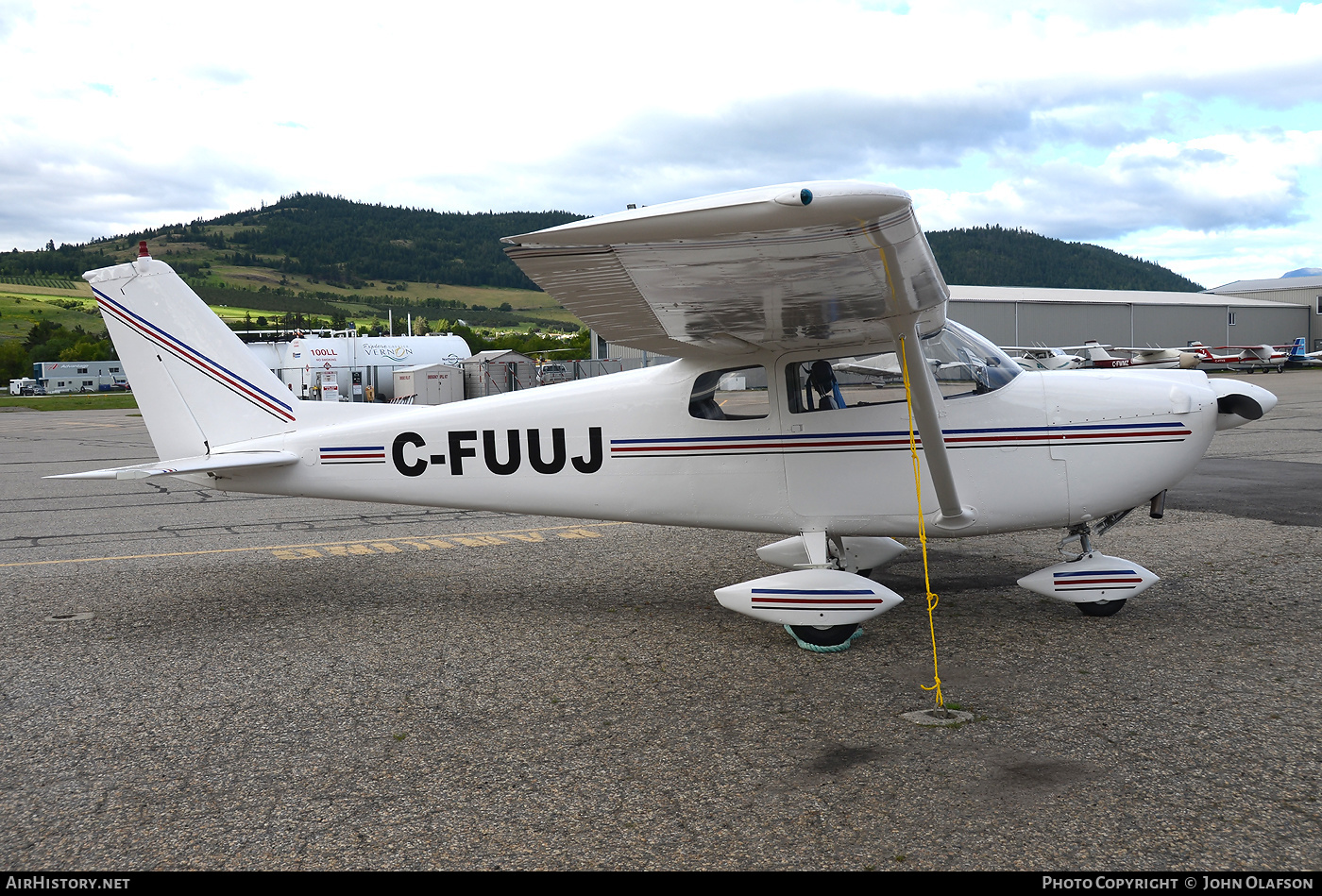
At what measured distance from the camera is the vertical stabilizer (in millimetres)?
6492

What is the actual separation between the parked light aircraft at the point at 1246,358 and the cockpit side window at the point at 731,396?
1920 inches

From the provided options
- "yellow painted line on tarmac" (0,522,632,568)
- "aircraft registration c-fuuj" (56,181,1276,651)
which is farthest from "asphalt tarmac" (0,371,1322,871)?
"aircraft registration c-fuuj" (56,181,1276,651)

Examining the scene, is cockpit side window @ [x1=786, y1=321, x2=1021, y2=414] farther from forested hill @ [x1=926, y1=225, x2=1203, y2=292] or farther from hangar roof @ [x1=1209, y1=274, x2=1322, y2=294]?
forested hill @ [x1=926, y1=225, x2=1203, y2=292]

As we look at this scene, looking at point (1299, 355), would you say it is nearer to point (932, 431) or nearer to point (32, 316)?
point (932, 431)

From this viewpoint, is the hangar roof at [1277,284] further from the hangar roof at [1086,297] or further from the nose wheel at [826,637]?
the nose wheel at [826,637]

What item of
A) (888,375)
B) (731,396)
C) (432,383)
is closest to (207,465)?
(731,396)

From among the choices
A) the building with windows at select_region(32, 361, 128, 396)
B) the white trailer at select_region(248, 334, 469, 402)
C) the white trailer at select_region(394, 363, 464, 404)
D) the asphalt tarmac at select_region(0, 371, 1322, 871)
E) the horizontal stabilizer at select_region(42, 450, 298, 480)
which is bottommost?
the asphalt tarmac at select_region(0, 371, 1322, 871)

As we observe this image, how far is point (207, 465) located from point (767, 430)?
3.85 metres

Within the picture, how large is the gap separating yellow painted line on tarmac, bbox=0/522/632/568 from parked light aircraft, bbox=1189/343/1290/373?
47.1 m

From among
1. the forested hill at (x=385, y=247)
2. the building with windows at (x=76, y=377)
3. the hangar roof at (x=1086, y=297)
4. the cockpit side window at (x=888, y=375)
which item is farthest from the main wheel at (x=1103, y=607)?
the forested hill at (x=385, y=247)

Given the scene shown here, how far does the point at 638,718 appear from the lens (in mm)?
4176

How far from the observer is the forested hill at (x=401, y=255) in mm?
147375
